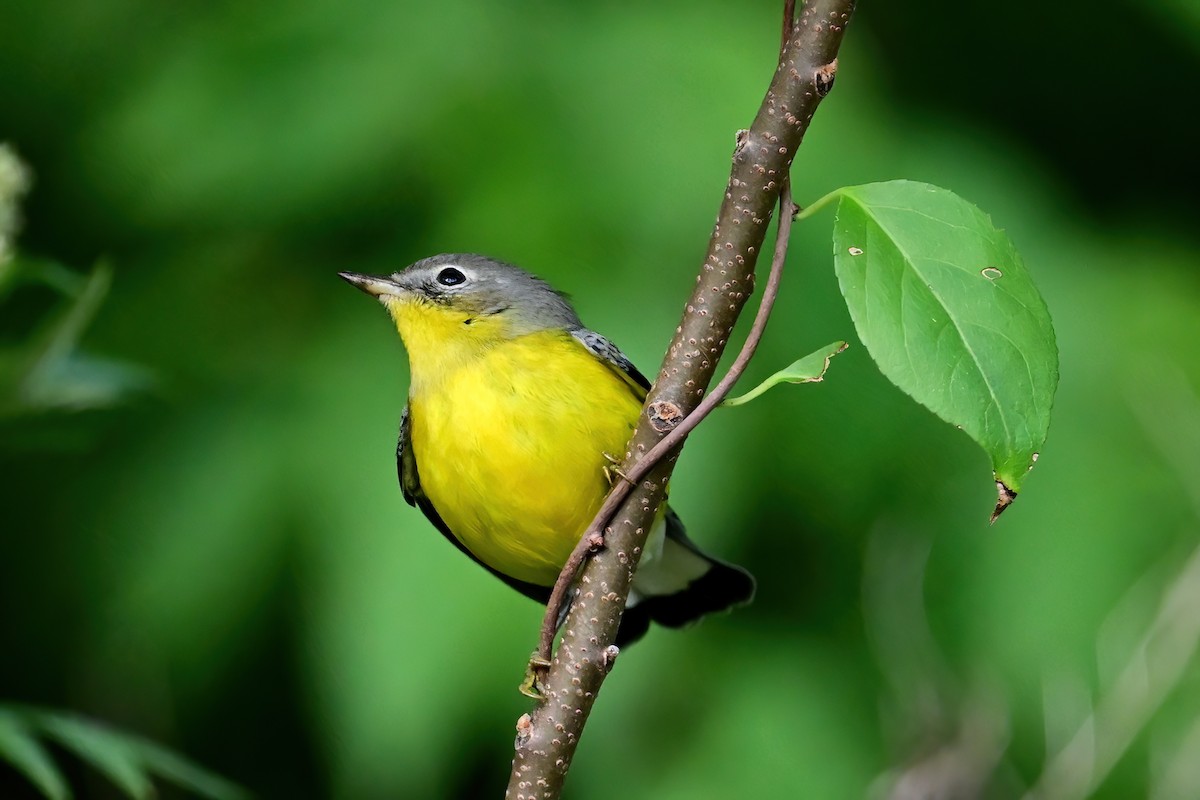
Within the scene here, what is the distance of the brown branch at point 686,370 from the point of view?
57.6 inches

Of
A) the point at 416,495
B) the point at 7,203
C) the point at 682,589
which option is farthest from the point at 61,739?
the point at 682,589

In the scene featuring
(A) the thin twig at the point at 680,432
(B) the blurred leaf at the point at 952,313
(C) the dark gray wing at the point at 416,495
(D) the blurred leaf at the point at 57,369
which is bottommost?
(C) the dark gray wing at the point at 416,495

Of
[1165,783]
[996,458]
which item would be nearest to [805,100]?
[996,458]

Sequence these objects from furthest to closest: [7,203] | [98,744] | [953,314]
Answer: [98,744] → [7,203] → [953,314]

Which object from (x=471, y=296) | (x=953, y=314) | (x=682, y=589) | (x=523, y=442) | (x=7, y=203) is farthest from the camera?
(x=682, y=589)

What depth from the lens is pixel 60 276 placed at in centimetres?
240

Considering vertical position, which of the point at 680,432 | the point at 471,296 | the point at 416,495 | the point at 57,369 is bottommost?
the point at 416,495

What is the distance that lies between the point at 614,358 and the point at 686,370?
4.19 ft

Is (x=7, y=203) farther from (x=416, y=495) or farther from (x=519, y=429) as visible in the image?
(x=416, y=495)

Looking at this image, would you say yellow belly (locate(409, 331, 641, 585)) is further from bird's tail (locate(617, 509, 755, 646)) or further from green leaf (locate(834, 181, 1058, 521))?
green leaf (locate(834, 181, 1058, 521))

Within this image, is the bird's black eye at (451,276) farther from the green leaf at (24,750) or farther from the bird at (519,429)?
the green leaf at (24,750)

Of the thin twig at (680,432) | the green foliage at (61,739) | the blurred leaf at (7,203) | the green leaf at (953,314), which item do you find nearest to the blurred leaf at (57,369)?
the blurred leaf at (7,203)

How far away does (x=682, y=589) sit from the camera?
3.07 metres

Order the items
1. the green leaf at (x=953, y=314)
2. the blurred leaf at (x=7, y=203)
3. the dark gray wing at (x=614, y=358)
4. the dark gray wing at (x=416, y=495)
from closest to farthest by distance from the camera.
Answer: the green leaf at (x=953, y=314) → the blurred leaf at (x=7, y=203) → the dark gray wing at (x=614, y=358) → the dark gray wing at (x=416, y=495)
